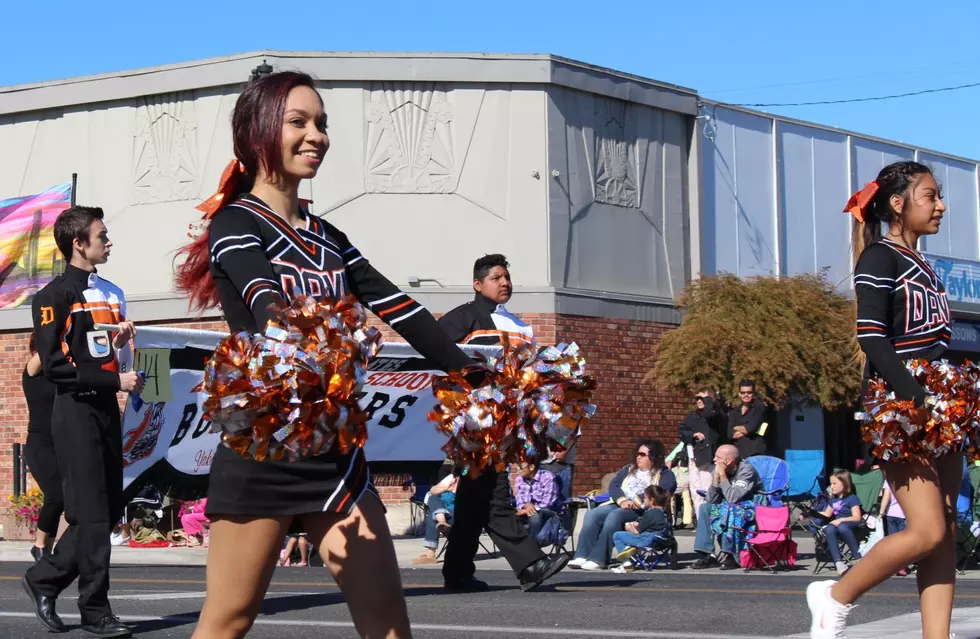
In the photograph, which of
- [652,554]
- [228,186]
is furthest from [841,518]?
[228,186]

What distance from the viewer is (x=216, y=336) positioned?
12891 mm

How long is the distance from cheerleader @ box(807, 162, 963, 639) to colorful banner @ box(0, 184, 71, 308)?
19607 mm

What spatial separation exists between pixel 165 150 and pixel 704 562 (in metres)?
12.9

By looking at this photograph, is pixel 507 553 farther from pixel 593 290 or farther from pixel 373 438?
pixel 593 290

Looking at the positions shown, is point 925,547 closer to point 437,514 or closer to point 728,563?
point 728,563

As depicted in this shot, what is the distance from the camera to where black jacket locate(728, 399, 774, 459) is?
1559 centimetres

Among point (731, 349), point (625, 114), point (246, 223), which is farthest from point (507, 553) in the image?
point (625, 114)

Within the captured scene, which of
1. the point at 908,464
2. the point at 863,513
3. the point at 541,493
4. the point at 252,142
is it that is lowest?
the point at 863,513

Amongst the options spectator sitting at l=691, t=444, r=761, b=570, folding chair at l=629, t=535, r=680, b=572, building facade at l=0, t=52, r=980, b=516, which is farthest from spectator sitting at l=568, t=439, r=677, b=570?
building facade at l=0, t=52, r=980, b=516

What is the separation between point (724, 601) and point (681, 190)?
16003 millimetres

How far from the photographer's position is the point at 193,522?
15.5 meters

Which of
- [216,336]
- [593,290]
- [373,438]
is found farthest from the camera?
[593,290]

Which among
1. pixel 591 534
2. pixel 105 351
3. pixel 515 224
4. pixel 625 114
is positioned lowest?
pixel 591 534

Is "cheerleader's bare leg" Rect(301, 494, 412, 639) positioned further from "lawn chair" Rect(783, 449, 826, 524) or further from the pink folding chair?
"lawn chair" Rect(783, 449, 826, 524)
